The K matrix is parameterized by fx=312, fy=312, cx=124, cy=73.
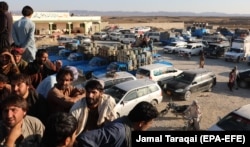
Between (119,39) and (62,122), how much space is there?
143 feet

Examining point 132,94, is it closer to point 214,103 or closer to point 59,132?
point 214,103

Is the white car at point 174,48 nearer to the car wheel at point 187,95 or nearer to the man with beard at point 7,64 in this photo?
the car wheel at point 187,95

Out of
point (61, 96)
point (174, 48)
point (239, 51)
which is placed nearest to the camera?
point (61, 96)

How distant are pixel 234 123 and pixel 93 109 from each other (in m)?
5.51

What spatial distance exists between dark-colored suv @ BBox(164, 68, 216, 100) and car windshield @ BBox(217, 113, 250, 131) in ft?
25.8

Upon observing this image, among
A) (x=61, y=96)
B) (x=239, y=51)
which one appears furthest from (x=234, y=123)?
(x=239, y=51)

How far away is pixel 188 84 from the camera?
56.6 feet

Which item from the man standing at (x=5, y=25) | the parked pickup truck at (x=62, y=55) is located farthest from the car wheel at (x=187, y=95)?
the parked pickup truck at (x=62, y=55)

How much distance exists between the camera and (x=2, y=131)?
368 cm

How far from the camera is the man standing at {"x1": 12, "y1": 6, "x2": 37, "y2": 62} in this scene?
23.9 ft

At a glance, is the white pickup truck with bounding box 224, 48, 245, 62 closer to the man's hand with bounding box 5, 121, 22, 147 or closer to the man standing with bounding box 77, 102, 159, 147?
the man standing with bounding box 77, 102, 159, 147

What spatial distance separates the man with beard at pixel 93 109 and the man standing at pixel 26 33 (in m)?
3.41

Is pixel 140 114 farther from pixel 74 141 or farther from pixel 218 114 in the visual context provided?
pixel 218 114

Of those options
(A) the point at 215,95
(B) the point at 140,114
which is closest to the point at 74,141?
(B) the point at 140,114
